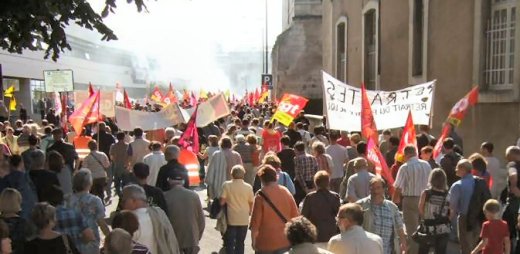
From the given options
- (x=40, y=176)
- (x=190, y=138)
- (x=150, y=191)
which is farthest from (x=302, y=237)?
(x=190, y=138)

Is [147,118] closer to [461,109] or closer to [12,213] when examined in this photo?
[461,109]

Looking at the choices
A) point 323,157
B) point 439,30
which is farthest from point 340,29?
point 323,157

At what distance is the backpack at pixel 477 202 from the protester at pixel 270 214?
230 centimetres

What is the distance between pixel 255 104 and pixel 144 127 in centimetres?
2110

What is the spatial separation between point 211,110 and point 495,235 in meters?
8.69

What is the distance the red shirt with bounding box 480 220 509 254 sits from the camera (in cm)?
687

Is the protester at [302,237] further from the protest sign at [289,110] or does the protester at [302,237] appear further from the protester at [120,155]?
the protest sign at [289,110]

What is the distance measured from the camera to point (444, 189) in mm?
7547

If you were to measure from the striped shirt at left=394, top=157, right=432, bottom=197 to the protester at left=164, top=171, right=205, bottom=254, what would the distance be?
289cm

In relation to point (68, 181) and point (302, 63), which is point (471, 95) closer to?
point (68, 181)

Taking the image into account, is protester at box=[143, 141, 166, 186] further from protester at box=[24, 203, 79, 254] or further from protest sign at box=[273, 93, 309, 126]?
protest sign at box=[273, 93, 309, 126]

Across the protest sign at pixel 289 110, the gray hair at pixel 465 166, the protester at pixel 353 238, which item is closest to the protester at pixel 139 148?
the protest sign at pixel 289 110

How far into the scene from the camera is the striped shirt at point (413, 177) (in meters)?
8.55

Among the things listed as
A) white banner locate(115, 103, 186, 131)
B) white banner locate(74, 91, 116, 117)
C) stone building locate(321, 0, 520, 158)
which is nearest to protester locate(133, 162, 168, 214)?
white banner locate(115, 103, 186, 131)
